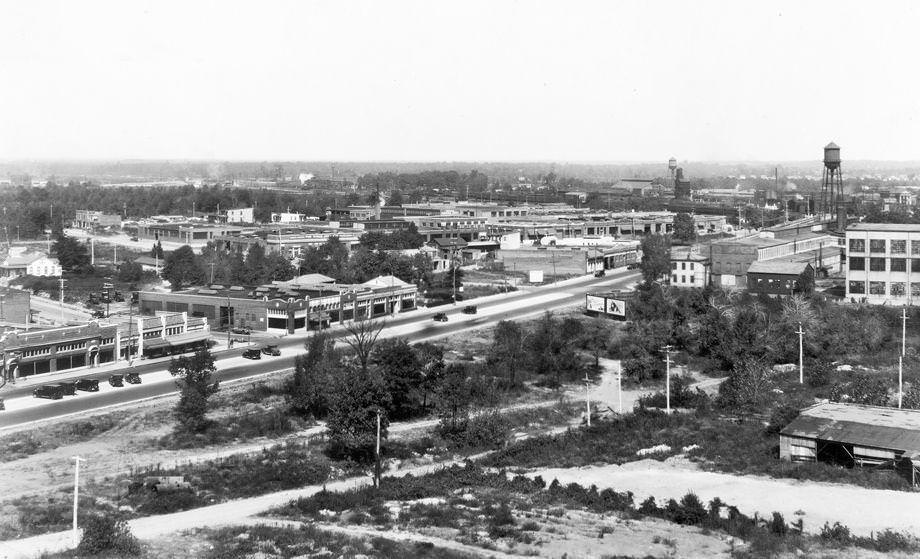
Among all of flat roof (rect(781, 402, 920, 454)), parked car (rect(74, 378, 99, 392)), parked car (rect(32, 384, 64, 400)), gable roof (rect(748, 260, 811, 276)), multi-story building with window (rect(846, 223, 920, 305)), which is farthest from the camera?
gable roof (rect(748, 260, 811, 276))

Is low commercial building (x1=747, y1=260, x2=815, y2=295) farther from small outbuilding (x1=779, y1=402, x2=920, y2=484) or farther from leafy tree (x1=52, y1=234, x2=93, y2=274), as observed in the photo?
leafy tree (x1=52, y1=234, x2=93, y2=274)

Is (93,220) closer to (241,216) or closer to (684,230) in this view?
(241,216)

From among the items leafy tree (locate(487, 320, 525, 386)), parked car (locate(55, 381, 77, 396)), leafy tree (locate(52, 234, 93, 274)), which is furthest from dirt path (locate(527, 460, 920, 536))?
leafy tree (locate(52, 234, 93, 274))

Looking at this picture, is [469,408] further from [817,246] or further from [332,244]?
[817,246]

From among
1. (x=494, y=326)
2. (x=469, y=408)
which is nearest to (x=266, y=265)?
(x=494, y=326)

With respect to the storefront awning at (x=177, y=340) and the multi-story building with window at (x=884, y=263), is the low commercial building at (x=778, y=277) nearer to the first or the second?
the multi-story building with window at (x=884, y=263)

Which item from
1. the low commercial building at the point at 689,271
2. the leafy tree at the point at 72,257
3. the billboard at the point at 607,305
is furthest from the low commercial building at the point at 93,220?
the billboard at the point at 607,305
